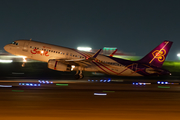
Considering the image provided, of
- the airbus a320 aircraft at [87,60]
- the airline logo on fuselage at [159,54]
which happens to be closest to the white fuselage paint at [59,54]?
the airbus a320 aircraft at [87,60]

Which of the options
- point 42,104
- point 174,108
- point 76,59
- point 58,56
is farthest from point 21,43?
point 174,108

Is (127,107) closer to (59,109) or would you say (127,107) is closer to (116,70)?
(59,109)

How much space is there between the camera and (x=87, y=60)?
26.7 m

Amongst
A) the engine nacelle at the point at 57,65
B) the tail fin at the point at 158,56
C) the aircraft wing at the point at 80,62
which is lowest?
the engine nacelle at the point at 57,65

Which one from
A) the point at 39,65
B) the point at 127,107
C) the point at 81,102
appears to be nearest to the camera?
the point at 127,107

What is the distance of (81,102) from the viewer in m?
13.5

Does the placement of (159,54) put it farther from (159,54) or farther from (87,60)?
(87,60)

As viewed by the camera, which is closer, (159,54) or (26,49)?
(26,49)

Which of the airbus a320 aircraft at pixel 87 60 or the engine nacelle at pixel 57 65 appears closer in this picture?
the engine nacelle at pixel 57 65

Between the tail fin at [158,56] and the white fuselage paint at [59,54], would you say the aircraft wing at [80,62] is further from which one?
the tail fin at [158,56]

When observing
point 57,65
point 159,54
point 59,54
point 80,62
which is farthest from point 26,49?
point 159,54

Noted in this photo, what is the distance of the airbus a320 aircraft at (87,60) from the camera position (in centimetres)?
2691

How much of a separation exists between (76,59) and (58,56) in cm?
231

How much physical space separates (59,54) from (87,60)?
12.0 feet
